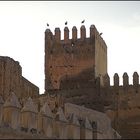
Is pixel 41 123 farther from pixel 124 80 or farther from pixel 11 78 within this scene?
pixel 124 80

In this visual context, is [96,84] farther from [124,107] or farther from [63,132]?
[63,132]

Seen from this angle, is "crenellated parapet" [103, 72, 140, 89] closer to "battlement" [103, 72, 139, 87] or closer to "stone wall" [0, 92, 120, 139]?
"battlement" [103, 72, 139, 87]

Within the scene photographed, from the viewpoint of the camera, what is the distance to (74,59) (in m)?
39.7

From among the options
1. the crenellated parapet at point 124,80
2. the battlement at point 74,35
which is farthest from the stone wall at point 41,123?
the battlement at point 74,35

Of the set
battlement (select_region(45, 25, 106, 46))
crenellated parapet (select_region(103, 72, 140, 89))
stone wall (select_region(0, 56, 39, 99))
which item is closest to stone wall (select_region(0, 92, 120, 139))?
stone wall (select_region(0, 56, 39, 99))

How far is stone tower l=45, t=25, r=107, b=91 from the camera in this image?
129ft

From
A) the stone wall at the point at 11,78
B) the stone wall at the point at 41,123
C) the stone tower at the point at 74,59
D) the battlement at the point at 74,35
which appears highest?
the battlement at the point at 74,35

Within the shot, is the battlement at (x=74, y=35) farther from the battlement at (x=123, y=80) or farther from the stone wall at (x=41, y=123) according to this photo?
the stone wall at (x=41, y=123)

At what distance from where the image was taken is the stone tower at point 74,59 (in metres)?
39.4

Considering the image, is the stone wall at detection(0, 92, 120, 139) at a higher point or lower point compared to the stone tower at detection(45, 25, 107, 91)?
lower

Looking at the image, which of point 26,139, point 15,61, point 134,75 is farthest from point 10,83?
point 26,139

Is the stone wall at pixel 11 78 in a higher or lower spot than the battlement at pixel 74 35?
lower

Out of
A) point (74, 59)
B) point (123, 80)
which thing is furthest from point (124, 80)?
point (74, 59)

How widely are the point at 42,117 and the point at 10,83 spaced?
1309 centimetres
